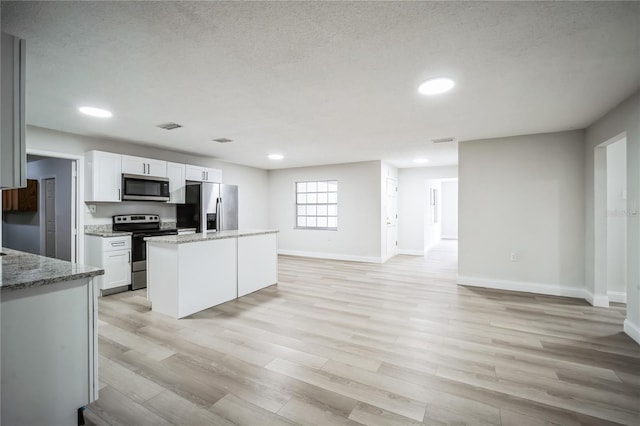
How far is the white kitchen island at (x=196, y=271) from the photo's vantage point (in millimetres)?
3268

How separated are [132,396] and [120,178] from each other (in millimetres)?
3574

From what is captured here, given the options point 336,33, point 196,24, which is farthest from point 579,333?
point 196,24

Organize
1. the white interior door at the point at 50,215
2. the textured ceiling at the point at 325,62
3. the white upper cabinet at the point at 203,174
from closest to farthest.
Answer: the textured ceiling at the point at 325,62, the white interior door at the point at 50,215, the white upper cabinet at the point at 203,174

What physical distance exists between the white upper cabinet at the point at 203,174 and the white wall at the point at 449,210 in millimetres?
9362

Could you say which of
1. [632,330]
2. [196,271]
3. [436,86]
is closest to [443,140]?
[436,86]

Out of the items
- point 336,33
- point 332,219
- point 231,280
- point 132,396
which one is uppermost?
point 336,33

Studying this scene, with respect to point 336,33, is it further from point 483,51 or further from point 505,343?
point 505,343

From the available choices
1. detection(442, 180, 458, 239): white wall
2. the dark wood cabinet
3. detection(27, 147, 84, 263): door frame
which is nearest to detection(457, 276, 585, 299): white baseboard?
detection(27, 147, 84, 263): door frame

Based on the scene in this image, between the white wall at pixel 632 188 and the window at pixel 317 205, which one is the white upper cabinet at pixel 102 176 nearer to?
the window at pixel 317 205

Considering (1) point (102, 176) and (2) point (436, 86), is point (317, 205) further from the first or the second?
(2) point (436, 86)

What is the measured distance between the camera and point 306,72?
229cm

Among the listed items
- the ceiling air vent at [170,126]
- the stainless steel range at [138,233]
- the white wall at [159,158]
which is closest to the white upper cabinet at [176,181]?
the white wall at [159,158]

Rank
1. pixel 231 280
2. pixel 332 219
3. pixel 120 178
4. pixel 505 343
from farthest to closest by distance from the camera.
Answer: pixel 332 219
pixel 120 178
pixel 231 280
pixel 505 343

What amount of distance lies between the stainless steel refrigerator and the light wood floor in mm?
1768
